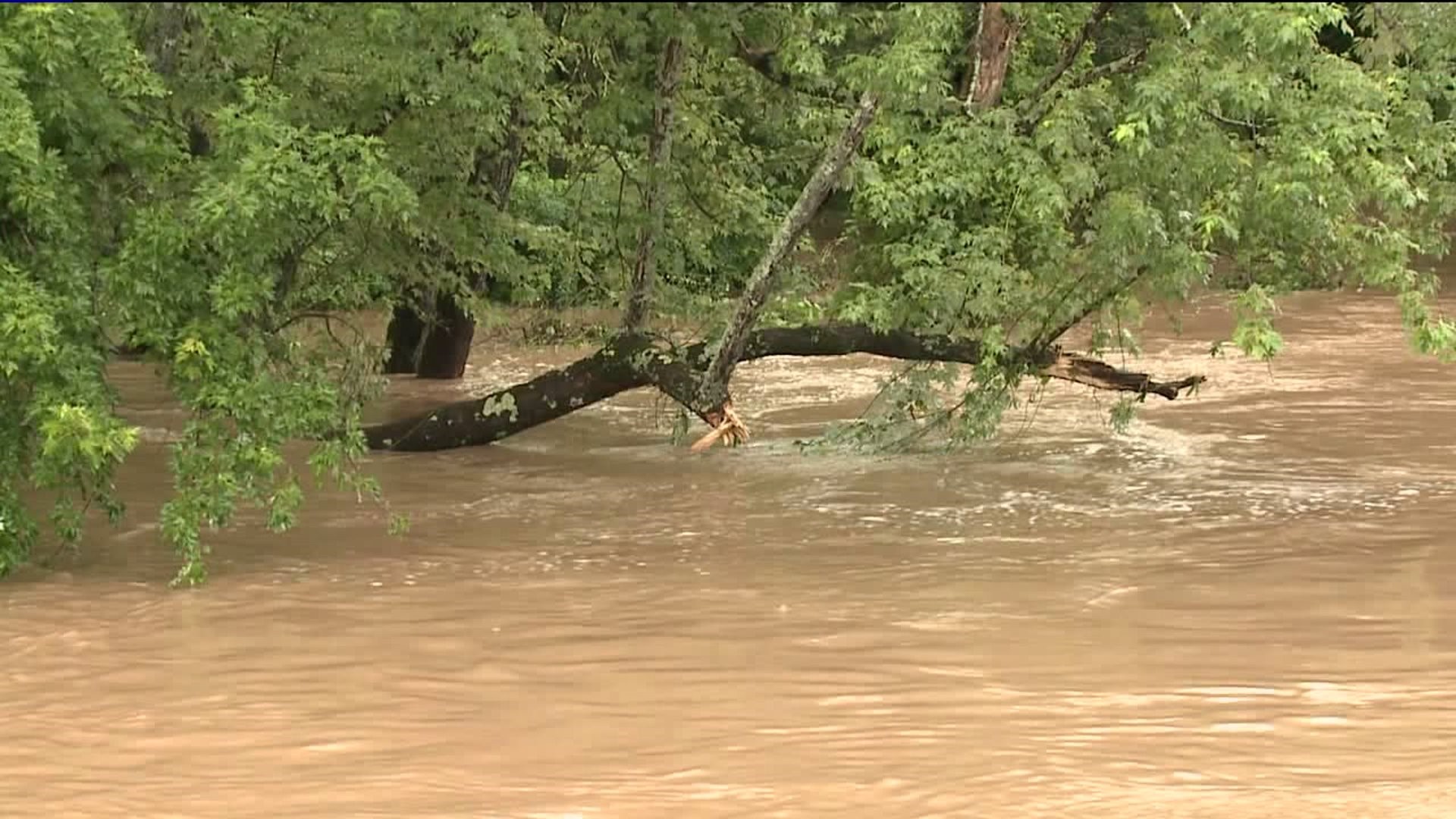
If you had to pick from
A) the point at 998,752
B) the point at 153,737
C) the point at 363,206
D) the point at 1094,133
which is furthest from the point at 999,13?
the point at 153,737

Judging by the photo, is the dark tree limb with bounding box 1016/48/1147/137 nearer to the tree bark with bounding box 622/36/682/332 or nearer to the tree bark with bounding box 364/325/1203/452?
the tree bark with bounding box 364/325/1203/452

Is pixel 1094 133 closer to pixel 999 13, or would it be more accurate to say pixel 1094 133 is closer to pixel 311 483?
pixel 999 13

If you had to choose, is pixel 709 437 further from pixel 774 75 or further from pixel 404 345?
pixel 404 345

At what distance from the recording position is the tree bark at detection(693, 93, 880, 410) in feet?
37.3

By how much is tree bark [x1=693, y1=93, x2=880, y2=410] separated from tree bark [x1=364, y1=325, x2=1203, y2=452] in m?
0.12

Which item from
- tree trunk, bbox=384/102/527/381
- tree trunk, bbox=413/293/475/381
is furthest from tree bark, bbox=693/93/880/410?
tree trunk, bbox=413/293/475/381

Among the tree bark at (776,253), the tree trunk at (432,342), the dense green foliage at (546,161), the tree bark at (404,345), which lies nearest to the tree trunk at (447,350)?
the tree trunk at (432,342)

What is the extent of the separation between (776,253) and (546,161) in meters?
2.73

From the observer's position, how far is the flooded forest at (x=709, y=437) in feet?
22.2

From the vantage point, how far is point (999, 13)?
33.4 feet

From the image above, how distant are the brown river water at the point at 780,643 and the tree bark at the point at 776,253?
776 millimetres

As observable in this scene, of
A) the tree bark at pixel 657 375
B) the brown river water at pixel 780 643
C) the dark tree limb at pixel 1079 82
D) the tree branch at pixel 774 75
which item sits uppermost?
the tree branch at pixel 774 75

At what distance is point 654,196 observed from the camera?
549 inches

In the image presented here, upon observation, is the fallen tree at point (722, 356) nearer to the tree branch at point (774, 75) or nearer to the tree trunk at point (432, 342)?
the tree branch at point (774, 75)
